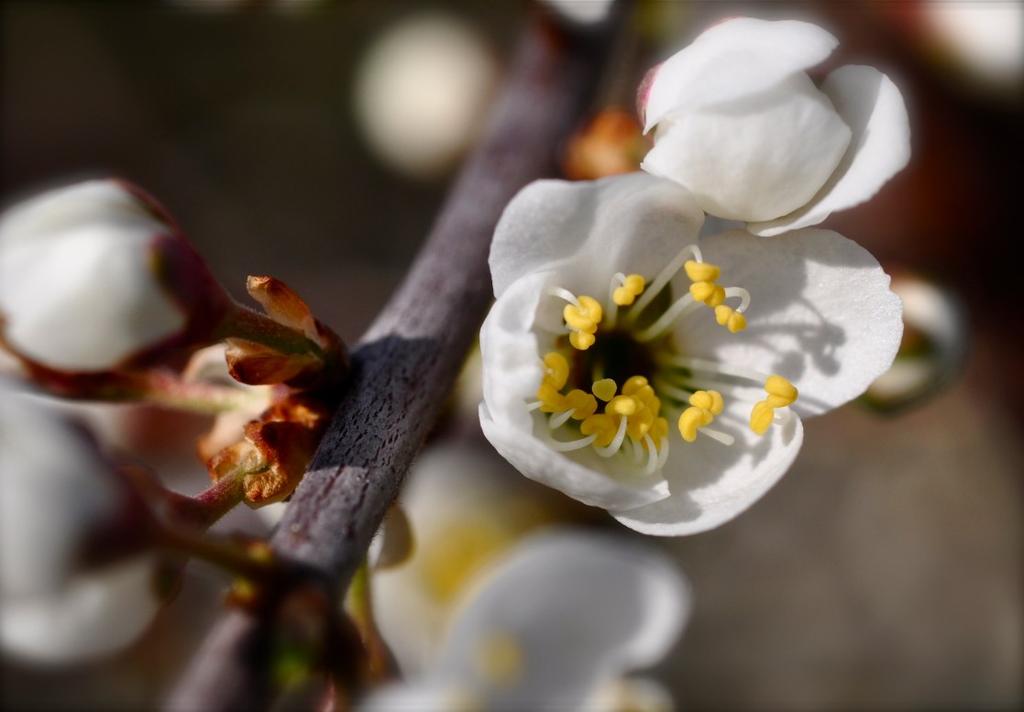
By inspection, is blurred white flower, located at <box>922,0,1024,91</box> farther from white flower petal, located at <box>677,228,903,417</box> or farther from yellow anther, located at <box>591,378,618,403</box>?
yellow anther, located at <box>591,378,618,403</box>

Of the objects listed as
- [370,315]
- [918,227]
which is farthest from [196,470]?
[918,227]

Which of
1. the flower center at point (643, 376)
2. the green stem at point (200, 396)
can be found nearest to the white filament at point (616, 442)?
the flower center at point (643, 376)

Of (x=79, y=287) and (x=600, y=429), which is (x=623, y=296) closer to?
(x=600, y=429)

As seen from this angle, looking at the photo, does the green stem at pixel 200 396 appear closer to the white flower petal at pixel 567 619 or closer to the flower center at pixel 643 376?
the flower center at pixel 643 376

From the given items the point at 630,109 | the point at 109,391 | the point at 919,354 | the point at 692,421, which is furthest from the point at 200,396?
the point at 630,109

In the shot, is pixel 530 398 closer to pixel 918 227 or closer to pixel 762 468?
pixel 762 468

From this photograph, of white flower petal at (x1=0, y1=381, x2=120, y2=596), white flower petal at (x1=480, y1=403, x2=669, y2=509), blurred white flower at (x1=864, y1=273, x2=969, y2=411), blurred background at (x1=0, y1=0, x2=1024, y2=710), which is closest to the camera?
white flower petal at (x1=0, y1=381, x2=120, y2=596)

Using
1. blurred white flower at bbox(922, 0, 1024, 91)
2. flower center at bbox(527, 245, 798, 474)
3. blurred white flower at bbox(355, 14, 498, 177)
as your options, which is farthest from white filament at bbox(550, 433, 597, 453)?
blurred white flower at bbox(355, 14, 498, 177)
